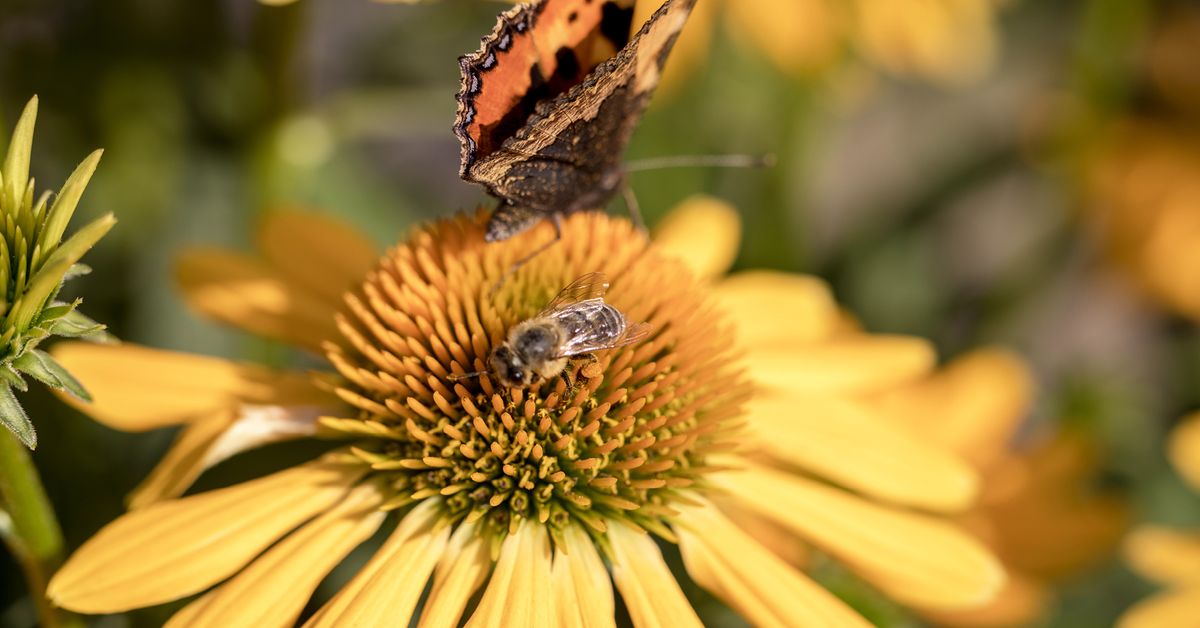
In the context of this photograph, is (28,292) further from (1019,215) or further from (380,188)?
(1019,215)

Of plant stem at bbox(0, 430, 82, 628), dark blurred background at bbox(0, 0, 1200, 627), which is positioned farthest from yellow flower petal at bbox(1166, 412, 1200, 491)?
plant stem at bbox(0, 430, 82, 628)

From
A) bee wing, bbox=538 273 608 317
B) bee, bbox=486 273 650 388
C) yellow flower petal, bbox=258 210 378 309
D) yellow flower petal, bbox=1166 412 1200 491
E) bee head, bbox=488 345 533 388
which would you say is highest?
yellow flower petal, bbox=1166 412 1200 491

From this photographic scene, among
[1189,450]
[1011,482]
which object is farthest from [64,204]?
[1011,482]

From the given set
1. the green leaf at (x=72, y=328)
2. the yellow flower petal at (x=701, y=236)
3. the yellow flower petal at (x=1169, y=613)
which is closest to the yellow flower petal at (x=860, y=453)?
the yellow flower petal at (x=701, y=236)

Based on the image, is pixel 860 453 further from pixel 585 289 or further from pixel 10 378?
pixel 10 378

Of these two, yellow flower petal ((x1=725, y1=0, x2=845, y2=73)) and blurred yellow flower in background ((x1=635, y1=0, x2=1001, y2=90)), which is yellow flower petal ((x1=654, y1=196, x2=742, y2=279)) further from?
yellow flower petal ((x1=725, y1=0, x2=845, y2=73))

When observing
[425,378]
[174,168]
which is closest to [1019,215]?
[174,168]
